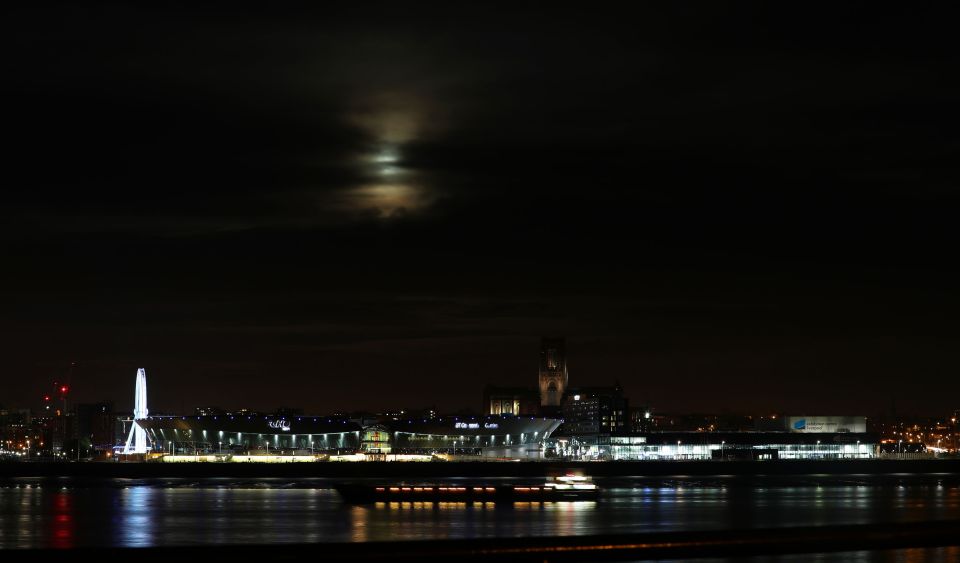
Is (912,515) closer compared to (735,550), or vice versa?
(735,550)

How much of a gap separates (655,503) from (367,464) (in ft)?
363

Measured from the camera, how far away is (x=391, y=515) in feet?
267

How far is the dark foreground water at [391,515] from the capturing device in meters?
61.7

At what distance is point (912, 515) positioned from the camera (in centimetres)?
7856

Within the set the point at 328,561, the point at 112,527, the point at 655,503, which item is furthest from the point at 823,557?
the point at 655,503

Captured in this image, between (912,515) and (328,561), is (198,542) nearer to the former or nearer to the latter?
(328,561)

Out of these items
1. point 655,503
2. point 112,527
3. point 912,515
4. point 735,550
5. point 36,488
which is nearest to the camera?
point 735,550

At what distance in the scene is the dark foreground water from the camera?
61.7 m

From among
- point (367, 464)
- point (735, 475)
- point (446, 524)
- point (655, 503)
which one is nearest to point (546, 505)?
point (655, 503)

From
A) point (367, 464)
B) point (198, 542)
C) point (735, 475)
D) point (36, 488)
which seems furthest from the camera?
point (367, 464)

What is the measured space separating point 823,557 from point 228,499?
197 feet

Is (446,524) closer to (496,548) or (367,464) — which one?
(496,548)

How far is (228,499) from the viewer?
98.3 meters

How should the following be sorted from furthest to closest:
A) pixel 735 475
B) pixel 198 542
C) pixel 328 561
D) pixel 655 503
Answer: pixel 735 475
pixel 655 503
pixel 198 542
pixel 328 561
